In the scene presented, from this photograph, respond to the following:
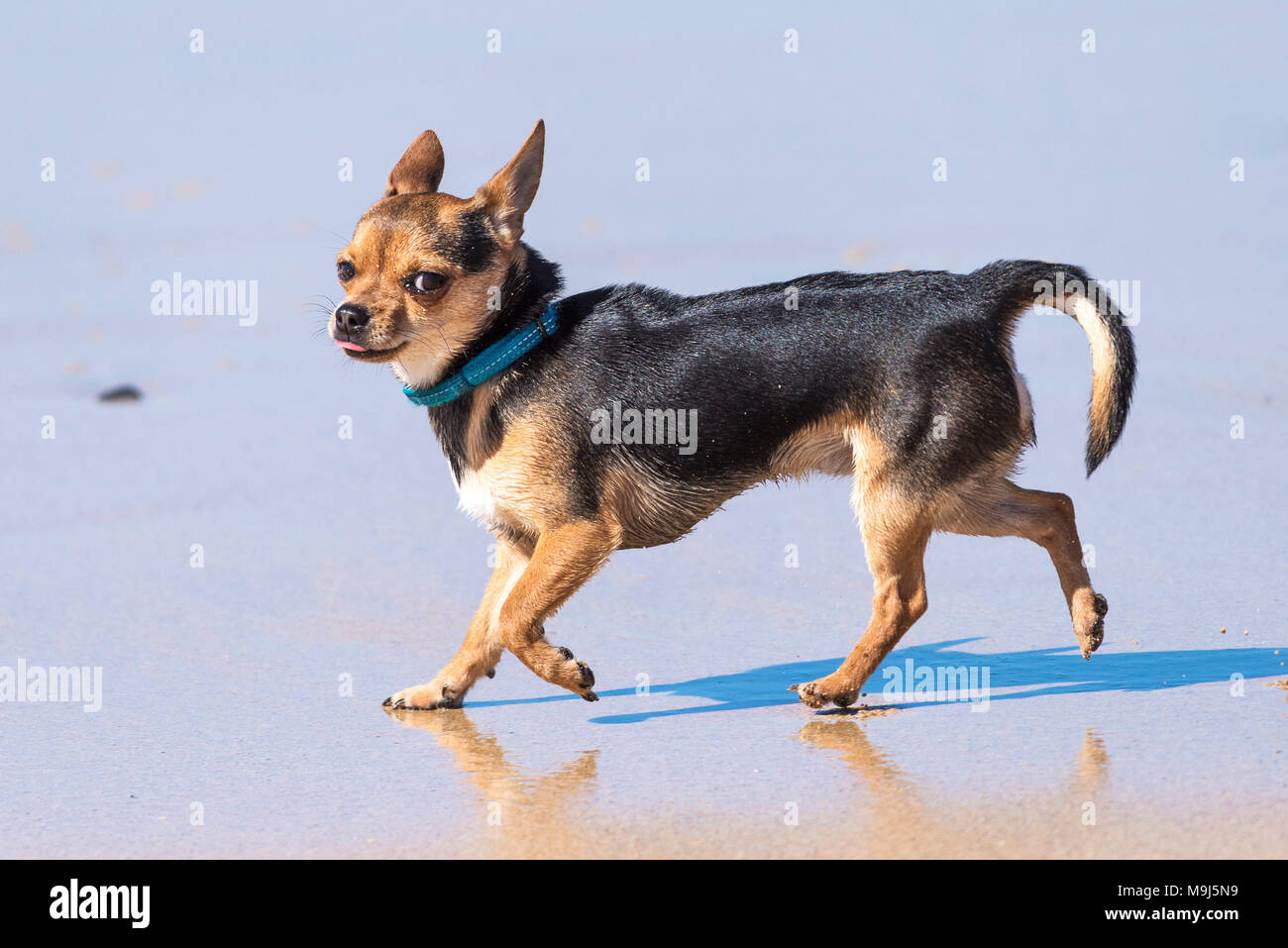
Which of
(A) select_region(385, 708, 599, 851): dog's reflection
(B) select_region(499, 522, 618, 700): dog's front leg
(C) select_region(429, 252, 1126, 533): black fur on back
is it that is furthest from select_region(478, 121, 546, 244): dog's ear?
(A) select_region(385, 708, 599, 851): dog's reflection

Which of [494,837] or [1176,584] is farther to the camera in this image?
[1176,584]

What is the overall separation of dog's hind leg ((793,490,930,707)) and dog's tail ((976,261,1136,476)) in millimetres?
622

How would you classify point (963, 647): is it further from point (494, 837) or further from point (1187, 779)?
point (494, 837)

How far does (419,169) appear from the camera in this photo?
19.5 ft

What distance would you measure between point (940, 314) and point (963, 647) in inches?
48.0

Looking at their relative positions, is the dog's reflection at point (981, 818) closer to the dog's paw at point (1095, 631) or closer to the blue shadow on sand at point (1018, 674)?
the blue shadow on sand at point (1018, 674)

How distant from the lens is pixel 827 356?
5352 millimetres

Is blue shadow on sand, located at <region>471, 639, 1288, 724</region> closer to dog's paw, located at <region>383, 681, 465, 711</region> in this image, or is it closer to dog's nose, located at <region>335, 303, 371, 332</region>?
dog's paw, located at <region>383, 681, 465, 711</region>

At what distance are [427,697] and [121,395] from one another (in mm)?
4980

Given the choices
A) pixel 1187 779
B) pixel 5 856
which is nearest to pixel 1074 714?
pixel 1187 779

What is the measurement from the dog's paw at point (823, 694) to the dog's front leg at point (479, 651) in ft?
3.23

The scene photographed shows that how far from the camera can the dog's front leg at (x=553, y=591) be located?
5293 millimetres

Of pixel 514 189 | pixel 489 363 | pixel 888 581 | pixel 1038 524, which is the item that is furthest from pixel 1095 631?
pixel 514 189

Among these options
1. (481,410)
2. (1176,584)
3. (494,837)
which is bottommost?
(494,837)
